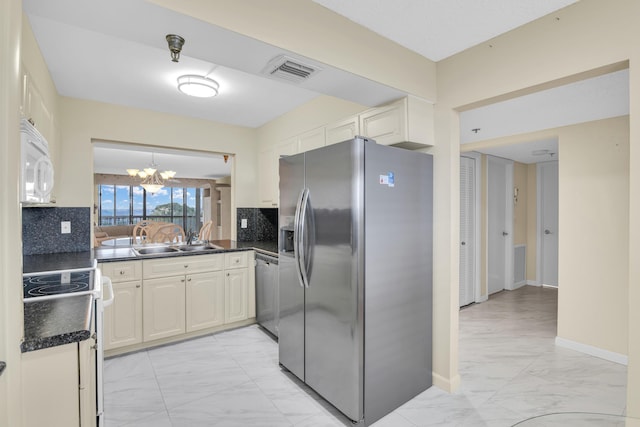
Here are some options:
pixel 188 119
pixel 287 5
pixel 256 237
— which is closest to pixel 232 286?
pixel 256 237

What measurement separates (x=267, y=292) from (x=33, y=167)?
7.92 ft

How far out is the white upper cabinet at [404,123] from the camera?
223 centimetres

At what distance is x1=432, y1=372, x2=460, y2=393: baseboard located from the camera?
7.69ft

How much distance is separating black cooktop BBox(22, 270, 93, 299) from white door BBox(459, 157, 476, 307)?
4.26 metres

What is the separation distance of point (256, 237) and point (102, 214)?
7.99 m

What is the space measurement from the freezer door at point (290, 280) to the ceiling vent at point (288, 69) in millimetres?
581

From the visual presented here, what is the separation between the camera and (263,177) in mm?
4098

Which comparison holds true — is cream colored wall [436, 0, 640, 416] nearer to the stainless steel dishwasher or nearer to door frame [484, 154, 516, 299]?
the stainless steel dishwasher

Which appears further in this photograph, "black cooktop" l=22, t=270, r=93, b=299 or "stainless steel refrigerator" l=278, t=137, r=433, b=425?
"stainless steel refrigerator" l=278, t=137, r=433, b=425

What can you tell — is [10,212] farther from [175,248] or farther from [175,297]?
[175,248]

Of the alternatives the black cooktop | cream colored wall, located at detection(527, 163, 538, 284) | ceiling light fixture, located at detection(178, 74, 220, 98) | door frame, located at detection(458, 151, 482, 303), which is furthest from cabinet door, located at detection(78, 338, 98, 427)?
cream colored wall, located at detection(527, 163, 538, 284)

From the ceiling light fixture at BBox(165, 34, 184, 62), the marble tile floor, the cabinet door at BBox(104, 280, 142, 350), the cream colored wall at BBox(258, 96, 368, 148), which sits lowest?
the marble tile floor

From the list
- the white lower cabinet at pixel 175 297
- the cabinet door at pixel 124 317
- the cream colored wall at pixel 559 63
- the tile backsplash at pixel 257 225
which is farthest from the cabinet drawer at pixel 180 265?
the cream colored wall at pixel 559 63

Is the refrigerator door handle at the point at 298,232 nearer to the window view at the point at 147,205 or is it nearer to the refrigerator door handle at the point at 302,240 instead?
the refrigerator door handle at the point at 302,240
